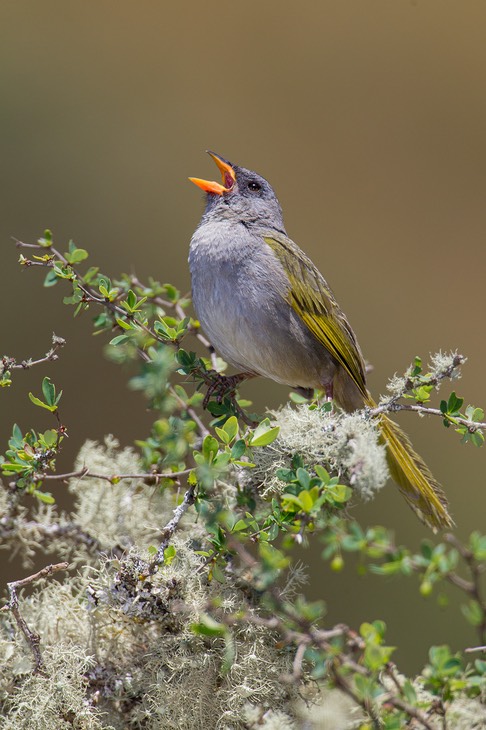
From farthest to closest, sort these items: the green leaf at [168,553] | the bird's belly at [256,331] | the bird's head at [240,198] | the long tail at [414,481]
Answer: the bird's head at [240,198] < the bird's belly at [256,331] < the long tail at [414,481] < the green leaf at [168,553]

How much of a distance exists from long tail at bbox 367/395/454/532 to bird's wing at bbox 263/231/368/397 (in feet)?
0.96

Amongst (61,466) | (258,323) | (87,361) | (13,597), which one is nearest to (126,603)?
(13,597)

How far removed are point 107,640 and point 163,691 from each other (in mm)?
165

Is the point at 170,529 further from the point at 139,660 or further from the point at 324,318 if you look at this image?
the point at 324,318

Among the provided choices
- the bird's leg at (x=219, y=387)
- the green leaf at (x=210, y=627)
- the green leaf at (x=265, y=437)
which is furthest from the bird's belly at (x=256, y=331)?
the green leaf at (x=210, y=627)

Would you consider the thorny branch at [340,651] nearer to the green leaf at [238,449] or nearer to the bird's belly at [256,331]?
the green leaf at [238,449]

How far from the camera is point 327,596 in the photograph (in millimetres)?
3426

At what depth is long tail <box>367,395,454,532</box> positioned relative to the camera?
1961mm

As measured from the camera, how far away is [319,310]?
2.45 metres

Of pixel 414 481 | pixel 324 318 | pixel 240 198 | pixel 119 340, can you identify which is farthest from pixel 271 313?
pixel 119 340

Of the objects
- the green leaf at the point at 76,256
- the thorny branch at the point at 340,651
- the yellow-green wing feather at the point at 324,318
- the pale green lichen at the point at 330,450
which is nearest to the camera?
the thorny branch at the point at 340,651

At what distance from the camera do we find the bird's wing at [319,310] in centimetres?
238

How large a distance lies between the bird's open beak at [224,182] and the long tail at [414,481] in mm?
1056

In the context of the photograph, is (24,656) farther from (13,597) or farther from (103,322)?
(103,322)
